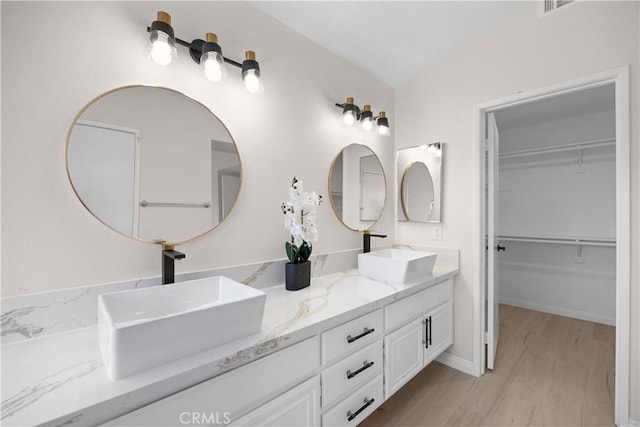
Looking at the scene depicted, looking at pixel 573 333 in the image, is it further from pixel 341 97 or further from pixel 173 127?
pixel 173 127

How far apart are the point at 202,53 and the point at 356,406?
71.1 inches

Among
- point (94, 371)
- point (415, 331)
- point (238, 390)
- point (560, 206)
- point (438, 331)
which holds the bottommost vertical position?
point (438, 331)

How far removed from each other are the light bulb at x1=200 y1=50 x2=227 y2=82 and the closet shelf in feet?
11.8

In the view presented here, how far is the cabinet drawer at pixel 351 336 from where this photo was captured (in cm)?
121

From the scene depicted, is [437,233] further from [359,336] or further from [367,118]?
[359,336]

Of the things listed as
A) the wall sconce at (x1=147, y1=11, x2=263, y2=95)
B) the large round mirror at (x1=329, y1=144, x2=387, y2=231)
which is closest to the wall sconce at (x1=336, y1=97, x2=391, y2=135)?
the large round mirror at (x1=329, y1=144, x2=387, y2=231)

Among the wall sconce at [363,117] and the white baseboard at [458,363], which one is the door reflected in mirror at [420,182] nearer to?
the wall sconce at [363,117]

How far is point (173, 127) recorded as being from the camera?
51.7 inches

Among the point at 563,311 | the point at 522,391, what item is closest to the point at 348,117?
the point at 522,391

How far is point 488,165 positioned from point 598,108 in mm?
1864

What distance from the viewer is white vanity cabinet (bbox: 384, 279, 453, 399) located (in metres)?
1.57

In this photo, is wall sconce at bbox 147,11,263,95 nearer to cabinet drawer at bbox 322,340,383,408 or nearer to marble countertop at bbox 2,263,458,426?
marble countertop at bbox 2,263,458,426

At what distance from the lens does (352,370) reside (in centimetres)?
133

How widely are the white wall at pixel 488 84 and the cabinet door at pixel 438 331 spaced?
0.37 ft
